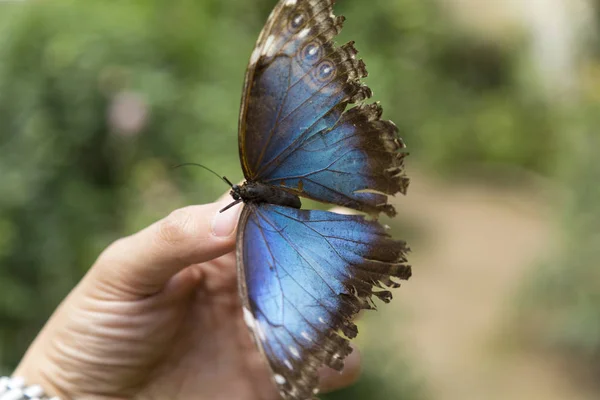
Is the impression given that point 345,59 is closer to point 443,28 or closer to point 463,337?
point 463,337

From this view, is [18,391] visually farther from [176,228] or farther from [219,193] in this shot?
[219,193]

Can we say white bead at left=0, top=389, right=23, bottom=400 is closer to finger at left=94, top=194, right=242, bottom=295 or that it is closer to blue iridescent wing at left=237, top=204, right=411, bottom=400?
finger at left=94, top=194, right=242, bottom=295

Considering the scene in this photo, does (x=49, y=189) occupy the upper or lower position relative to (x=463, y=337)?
lower

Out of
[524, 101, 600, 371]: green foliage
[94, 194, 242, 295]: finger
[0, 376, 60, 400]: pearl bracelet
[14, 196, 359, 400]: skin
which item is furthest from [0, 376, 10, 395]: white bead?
[524, 101, 600, 371]: green foliage

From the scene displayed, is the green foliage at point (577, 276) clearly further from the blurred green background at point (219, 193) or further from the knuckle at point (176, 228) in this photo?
the knuckle at point (176, 228)

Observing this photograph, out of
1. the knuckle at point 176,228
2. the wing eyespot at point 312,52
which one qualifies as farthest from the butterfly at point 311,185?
the knuckle at point 176,228

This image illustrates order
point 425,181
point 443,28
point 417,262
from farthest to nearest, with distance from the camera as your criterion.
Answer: point 443,28, point 425,181, point 417,262

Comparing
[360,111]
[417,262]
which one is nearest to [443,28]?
[417,262]

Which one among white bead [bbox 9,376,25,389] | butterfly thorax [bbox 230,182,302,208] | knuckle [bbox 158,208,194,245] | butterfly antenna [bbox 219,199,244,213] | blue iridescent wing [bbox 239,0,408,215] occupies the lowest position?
white bead [bbox 9,376,25,389]
